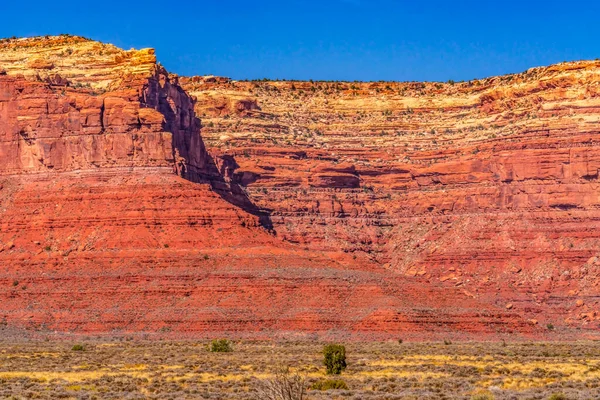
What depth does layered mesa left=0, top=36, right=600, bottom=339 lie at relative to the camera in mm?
113375

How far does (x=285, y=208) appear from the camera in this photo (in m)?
140

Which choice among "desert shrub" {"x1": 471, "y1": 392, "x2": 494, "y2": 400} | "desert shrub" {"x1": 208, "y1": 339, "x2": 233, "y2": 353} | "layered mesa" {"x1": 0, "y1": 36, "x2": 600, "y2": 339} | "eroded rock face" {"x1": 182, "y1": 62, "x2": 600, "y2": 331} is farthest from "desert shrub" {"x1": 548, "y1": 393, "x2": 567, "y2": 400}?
"eroded rock face" {"x1": 182, "y1": 62, "x2": 600, "y2": 331}

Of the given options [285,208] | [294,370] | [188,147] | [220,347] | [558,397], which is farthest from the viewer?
[285,208]

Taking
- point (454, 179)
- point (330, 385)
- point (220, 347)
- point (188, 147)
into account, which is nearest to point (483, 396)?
point (330, 385)

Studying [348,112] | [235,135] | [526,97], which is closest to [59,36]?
[235,135]

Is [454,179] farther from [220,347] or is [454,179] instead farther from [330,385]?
[330,385]

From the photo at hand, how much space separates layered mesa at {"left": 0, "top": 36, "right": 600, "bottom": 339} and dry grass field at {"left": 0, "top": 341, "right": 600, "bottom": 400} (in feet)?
20.0

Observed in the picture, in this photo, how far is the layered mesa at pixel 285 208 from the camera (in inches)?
4464

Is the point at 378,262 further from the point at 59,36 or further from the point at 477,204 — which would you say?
the point at 59,36

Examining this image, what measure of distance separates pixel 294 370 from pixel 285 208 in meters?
54.5

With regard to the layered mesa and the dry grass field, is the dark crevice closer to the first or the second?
the layered mesa

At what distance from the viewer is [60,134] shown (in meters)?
128

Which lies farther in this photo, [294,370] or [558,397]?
[294,370]

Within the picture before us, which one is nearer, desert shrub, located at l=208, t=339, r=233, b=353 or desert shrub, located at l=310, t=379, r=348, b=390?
desert shrub, located at l=310, t=379, r=348, b=390
